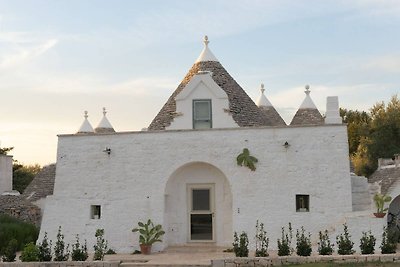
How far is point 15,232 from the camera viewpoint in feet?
67.0

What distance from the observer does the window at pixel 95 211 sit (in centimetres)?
1947

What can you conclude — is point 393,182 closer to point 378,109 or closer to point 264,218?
point 264,218

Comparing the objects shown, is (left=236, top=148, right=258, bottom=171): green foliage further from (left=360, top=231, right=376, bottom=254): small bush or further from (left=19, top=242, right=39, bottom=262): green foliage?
(left=19, top=242, right=39, bottom=262): green foliage

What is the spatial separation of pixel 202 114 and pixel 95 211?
5290mm

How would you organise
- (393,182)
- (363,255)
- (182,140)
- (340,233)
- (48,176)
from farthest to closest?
(48,176), (393,182), (182,140), (340,233), (363,255)

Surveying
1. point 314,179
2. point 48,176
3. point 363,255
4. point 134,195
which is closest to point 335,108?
point 314,179

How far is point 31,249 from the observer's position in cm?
1616

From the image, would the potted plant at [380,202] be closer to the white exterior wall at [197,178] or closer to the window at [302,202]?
the white exterior wall at [197,178]

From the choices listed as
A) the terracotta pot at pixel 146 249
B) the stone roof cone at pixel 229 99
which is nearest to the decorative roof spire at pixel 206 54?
the stone roof cone at pixel 229 99

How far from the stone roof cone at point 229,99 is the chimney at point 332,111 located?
10.3ft

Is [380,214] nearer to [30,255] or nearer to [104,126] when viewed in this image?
[30,255]

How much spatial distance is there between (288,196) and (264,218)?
3.55 feet

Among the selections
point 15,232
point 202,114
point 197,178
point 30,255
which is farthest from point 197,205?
point 15,232

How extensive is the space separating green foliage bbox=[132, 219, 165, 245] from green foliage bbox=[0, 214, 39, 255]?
475 cm
